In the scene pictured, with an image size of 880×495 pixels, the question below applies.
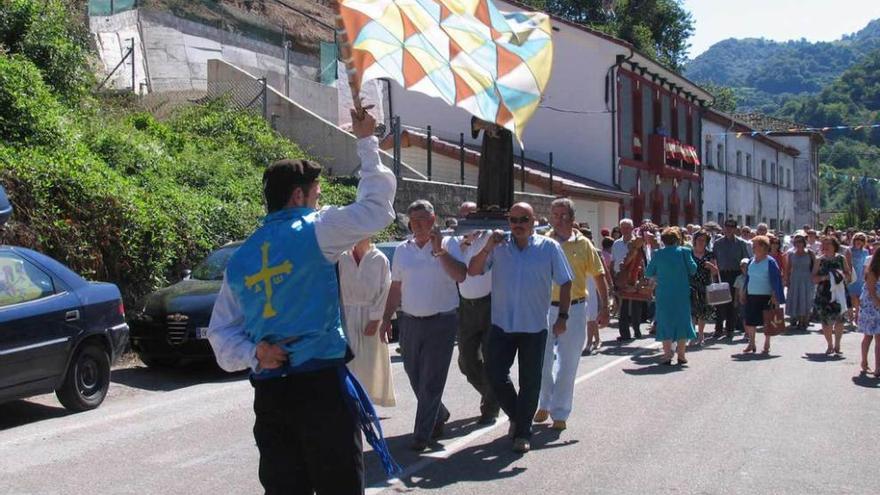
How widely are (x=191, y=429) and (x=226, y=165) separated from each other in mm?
11463

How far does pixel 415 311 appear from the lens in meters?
7.52

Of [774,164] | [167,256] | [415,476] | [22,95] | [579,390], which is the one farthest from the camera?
[774,164]

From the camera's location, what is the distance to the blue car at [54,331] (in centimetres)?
867

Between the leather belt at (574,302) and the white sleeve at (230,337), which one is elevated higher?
the white sleeve at (230,337)

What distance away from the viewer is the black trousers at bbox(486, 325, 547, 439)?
7426mm

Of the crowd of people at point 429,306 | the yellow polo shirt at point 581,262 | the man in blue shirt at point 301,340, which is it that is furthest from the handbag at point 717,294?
the man in blue shirt at point 301,340

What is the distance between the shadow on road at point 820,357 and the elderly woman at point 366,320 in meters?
8.17

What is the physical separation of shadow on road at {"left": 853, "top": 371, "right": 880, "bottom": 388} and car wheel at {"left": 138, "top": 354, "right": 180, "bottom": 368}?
26.0 feet

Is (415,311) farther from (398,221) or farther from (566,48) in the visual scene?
(566,48)

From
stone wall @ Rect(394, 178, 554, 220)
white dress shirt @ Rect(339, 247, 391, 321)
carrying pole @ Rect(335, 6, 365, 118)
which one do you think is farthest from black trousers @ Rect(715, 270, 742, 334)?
carrying pole @ Rect(335, 6, 365, 118)

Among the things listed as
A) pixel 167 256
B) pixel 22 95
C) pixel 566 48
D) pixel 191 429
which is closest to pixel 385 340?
pixel 191 429

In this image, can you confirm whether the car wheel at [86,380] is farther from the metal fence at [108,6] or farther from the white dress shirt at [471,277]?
the metal fence at [108,6]

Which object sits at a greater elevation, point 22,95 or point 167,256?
point 22,95

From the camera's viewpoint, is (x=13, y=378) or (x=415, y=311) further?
(x=13, y=378)
